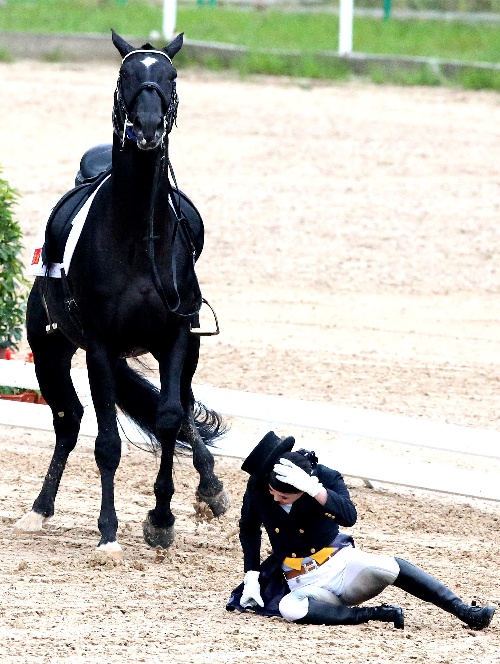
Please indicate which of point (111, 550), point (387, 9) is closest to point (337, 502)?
point (111, 550)

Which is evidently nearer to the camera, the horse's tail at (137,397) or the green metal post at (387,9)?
the horse's tail at (137,397)

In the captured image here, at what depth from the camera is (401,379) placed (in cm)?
988

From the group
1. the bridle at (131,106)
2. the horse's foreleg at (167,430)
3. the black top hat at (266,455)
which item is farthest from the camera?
the horse's foreleg at (167,430)

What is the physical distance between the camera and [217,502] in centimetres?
711

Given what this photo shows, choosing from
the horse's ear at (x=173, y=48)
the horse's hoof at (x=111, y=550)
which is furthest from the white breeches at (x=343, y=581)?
the horse's ear at (x=173, y=48)

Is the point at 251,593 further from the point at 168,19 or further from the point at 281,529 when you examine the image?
the point at 168,19

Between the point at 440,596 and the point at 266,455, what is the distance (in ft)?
2.97

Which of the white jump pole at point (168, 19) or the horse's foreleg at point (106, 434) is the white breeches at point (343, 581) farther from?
the white jump pole at point (168, 19)

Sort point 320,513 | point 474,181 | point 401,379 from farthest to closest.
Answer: point 474,181, point 401,379, point 320,513

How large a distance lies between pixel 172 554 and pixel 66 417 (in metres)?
1.15

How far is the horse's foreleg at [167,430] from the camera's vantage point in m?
6.47

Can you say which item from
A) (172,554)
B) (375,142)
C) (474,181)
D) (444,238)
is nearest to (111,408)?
(172,554)

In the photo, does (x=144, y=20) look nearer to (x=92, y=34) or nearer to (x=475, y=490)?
(x=92, y=34)

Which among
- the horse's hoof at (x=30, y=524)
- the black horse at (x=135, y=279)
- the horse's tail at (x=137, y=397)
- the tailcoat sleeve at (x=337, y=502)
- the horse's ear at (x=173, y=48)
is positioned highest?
the horse's ear at (x=173, y=48)
